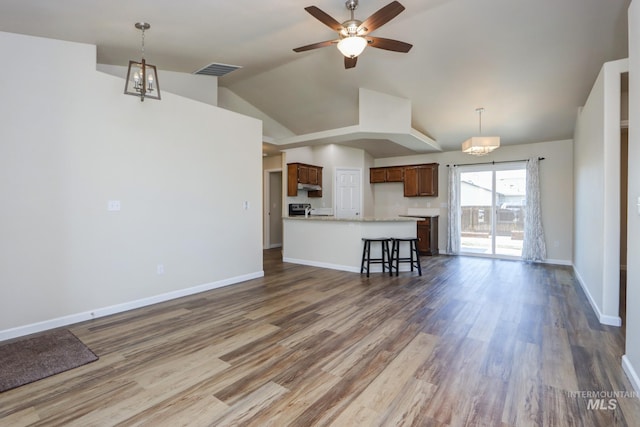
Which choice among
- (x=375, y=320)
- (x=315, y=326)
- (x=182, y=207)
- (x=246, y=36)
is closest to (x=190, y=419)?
(x=315, y=326)

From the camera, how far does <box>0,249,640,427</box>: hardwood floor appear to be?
1.80 meters

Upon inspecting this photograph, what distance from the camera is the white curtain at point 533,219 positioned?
20.9ft

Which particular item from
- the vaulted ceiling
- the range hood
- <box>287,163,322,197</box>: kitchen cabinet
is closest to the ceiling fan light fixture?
the vaulted ceiling

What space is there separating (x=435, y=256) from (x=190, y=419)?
6520 millimetres

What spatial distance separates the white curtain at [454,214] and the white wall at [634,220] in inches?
201

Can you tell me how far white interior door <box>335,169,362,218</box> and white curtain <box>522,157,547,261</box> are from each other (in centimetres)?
379

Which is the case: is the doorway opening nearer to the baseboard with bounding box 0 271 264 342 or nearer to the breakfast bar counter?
the breakfast bar counter

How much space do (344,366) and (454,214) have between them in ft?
19.7

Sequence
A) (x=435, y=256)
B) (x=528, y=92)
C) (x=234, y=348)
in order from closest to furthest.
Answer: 1. (x=234, y=348)
2. (x=528, y=92)
3. (x=435, y=256)

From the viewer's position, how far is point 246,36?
376 centimetres

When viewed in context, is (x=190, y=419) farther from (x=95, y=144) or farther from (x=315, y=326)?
(x=95, y=144)

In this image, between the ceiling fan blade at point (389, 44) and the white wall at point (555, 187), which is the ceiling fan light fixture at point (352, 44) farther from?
the white wall at point (555, 187)

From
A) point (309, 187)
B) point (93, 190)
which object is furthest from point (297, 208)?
point (93, 190)

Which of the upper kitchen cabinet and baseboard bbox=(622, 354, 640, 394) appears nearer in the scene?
baseboard bbox=(622, 354, 640, 394)
